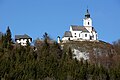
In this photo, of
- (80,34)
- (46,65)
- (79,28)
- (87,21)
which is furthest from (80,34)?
(46,65)

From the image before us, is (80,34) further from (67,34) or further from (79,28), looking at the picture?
(67,34)

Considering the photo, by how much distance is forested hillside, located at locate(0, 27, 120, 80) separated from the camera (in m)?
92.6

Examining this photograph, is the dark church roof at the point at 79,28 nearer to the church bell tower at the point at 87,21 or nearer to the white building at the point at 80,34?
the white building at the point at 80,34

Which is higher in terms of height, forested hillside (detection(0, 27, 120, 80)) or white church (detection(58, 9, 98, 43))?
white church (detection(58, 9, 98, 43))

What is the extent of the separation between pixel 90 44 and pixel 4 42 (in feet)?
81.6

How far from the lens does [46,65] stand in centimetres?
9712

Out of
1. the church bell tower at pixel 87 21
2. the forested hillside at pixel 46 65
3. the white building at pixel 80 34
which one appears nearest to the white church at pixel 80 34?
the white building at pixel 80 34

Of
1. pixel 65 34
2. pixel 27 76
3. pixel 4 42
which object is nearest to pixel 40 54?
pixel 4 42

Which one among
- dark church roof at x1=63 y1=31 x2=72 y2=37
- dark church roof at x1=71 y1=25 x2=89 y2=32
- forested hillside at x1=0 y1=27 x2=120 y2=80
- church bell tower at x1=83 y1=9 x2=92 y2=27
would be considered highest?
church bell tower at x1=83 y1=9 x2=92 y2=27

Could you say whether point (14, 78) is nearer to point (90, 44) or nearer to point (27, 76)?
point (27, 76)

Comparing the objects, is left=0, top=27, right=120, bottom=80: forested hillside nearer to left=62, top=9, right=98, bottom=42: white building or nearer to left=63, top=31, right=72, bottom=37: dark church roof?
left=62, top=9, right=98, bottom=42: white building

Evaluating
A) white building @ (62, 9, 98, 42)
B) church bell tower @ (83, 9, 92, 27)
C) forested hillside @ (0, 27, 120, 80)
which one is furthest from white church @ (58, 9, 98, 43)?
forested hillside @ (0, 27, 120, 80)

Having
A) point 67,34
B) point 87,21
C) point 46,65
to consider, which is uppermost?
point 87,21

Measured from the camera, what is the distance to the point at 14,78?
90.0m
